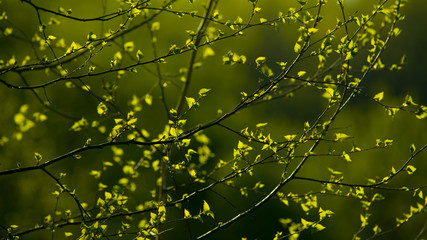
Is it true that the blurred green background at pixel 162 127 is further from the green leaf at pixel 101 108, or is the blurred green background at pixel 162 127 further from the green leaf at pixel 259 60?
the green leaf at pixel 259 60

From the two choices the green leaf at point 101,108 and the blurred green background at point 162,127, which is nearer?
the green leaf at point 101,108

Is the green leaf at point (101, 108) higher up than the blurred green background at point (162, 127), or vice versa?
the blurred green background at point (162, 127)

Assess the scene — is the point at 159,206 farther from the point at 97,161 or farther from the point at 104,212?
the point at 97,161

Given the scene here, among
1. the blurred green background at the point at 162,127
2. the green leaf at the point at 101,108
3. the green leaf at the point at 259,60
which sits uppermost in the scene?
the blurred green background at the point at 162,127

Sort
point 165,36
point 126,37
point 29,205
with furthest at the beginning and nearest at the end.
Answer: point 165,36, point 126,37, point 29,205

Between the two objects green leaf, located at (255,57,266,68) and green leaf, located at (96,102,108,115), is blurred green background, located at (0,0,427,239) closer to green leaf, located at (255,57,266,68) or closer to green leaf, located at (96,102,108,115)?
green leaf, located at (96,102,108,115)

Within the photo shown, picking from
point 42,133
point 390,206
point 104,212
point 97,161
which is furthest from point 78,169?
point 390,206

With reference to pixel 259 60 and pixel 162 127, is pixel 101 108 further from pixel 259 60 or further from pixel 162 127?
pixel 162 127

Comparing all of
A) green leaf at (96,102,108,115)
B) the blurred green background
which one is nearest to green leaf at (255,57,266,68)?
green leaf at (96,102,108,115)

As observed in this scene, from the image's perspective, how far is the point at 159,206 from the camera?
238 cm

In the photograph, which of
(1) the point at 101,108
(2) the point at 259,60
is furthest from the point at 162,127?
(2) the point at 259,60

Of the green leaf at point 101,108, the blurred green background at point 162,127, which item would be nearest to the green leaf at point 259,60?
the green leaf at point 101,108

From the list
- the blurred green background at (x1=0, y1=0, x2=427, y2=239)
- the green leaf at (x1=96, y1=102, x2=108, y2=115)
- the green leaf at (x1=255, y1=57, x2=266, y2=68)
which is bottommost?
the green leaf at (x1=255, y1=57, x2=266, y2=68)

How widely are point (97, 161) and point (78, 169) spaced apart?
37 centimetres
